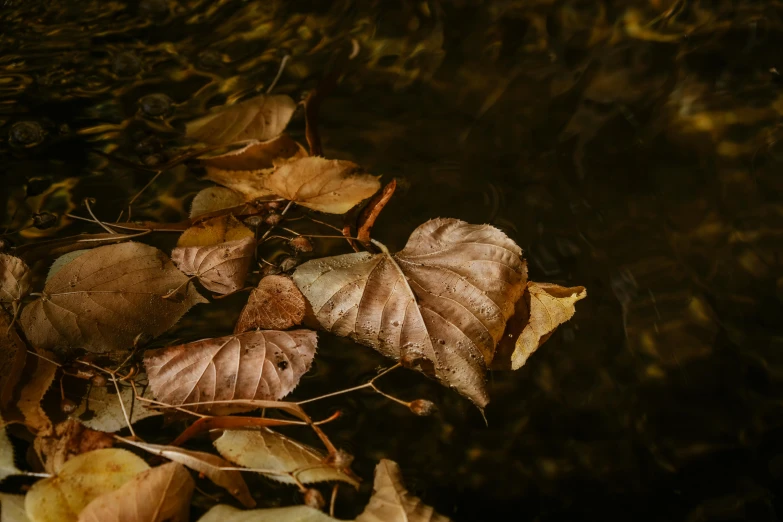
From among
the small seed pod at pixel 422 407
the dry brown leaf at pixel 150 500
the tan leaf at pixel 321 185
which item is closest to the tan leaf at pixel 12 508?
the dry brown leaf at pixel 150 500

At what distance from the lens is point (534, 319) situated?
1165 millimetres

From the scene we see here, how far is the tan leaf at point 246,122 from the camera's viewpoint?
1472 millimetres

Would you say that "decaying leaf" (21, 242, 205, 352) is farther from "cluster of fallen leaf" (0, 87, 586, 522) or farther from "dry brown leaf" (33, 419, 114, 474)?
"dry brown leaf" (33, 419, 114, 474)

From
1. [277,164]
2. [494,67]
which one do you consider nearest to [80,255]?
[277,164]

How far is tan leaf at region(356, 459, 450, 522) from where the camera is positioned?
0.98 metres

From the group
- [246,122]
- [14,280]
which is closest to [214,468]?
[14,280]

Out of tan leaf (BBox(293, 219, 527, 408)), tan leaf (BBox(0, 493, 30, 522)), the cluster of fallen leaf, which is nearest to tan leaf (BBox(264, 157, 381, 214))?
the cluster of fallen leaf

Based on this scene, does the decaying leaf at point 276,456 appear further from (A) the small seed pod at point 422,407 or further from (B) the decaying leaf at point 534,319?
(B) the decaying leaf at point 534,319

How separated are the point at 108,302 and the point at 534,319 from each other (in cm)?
75

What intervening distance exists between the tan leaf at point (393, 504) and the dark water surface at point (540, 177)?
0.04 metres

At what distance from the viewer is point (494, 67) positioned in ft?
5.16

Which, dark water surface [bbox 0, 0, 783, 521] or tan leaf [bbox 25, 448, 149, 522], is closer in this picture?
tan leaf [bbox 25, 448, 149, 522]

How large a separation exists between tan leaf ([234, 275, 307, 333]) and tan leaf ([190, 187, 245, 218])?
227 millimetres

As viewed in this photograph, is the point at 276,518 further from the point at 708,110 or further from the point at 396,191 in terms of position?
the point at 708,110
